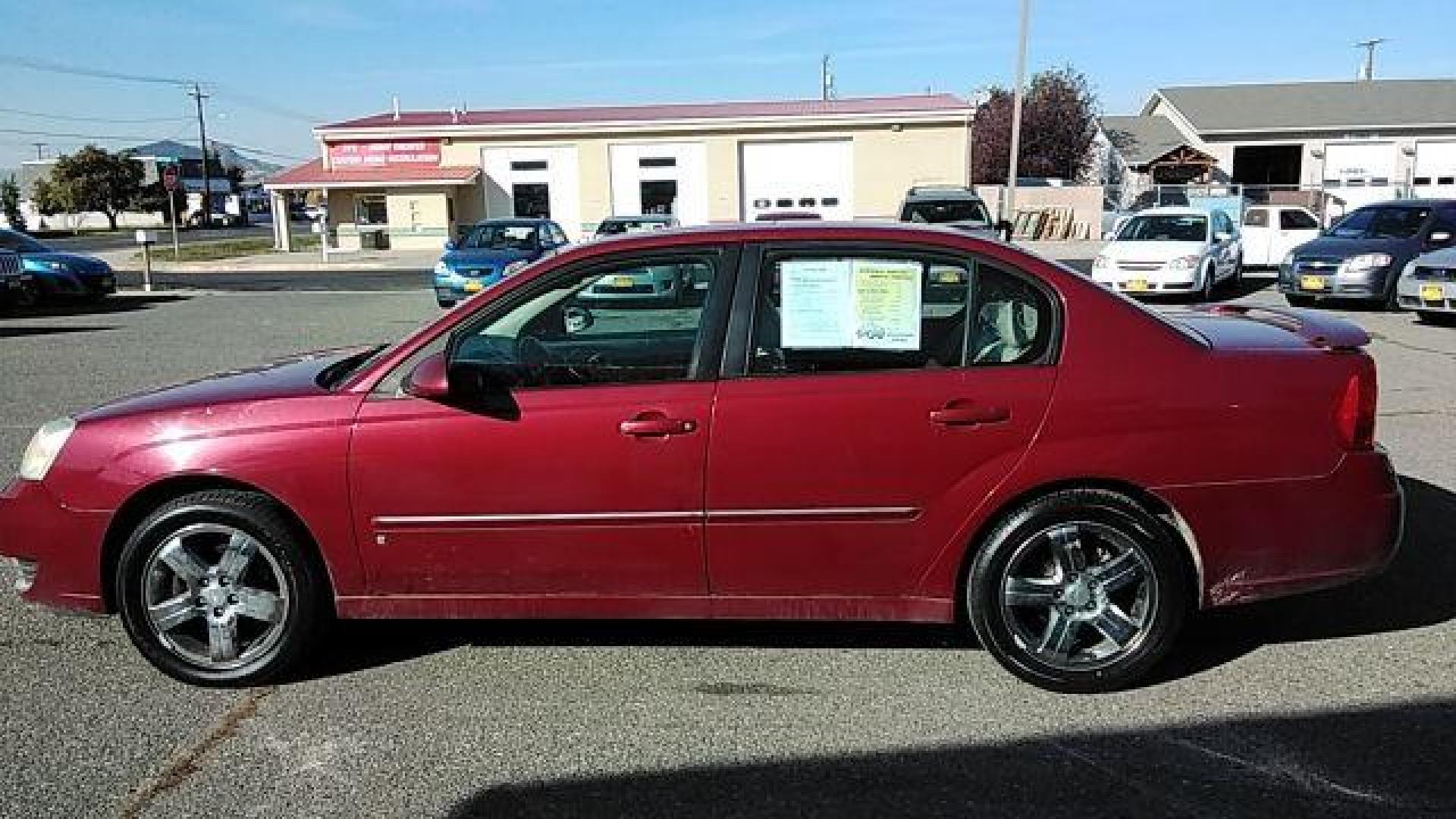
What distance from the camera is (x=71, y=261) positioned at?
20.8m

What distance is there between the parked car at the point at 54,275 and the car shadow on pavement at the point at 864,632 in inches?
728

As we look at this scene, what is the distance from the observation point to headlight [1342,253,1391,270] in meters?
16.1

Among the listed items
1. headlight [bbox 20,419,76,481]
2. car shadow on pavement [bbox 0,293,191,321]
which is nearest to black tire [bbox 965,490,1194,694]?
headlight [bbox 20,419,76,481]

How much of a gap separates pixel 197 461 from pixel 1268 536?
357 centimetres

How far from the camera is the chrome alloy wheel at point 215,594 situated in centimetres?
399

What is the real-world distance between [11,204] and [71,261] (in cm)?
7887

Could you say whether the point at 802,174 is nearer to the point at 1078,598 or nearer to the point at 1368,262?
the point at 1368,262

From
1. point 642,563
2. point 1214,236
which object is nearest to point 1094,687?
point 642,563

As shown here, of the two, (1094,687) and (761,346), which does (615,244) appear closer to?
(761,346)

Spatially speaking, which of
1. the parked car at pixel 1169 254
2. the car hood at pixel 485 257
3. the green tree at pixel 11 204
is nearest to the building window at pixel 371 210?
the car hood at pixel 485 257

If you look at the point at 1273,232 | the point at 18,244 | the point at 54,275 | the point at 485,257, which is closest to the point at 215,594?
the point at 485,257

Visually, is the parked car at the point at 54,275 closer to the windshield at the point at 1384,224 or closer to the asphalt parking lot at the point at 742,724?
the asphalt parking lot at the point at 742,724

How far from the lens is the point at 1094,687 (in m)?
3.88

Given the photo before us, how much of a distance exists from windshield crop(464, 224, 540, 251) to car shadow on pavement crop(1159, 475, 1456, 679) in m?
16.3
